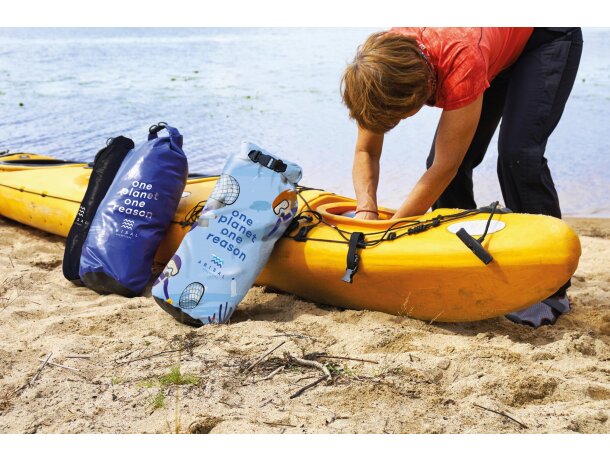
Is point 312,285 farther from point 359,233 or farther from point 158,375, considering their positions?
point 158,375

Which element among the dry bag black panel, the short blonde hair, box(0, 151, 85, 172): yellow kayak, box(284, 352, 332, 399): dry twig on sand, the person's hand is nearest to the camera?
box(284, 352, 332, 399): dry twig on sand

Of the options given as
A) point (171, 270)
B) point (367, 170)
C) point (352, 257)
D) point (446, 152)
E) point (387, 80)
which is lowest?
point (171, 270)

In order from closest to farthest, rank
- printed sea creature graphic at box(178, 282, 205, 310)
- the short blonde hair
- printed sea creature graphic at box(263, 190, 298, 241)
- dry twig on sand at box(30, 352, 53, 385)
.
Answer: dry twig on sand at box(30, 352, 53, 385)
the short blonde hair
printed sea creature graphic at box(178, 282, 205, 310)
printed sea creature graphic at box(263, 190, 298, 241)

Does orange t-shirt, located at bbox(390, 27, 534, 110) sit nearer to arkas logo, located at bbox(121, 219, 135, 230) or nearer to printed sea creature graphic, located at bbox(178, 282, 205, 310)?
printed sea creature graphic, located at bbox(178, 282, 205, 310)

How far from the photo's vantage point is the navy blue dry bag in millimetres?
3523

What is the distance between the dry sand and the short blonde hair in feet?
2.85

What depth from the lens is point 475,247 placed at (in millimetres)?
2863

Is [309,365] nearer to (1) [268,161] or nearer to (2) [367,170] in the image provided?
(1) [268,161]

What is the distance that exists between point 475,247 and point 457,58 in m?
0.74

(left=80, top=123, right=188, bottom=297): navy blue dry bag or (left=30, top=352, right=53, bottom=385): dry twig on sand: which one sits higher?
(left=80, top=123, right=188, bottom=297): navy blue dry bag

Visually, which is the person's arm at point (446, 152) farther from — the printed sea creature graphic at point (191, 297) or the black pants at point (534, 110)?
the printed sea creature graphic at point (191, 297)

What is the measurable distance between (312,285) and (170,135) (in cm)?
113

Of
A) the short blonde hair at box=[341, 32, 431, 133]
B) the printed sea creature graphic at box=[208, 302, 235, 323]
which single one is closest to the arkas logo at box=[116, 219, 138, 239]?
the printed sea creature graphic at box=[208, 302, 235, 323]

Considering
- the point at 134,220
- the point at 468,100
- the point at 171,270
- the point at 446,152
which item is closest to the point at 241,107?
the point at 134,220
